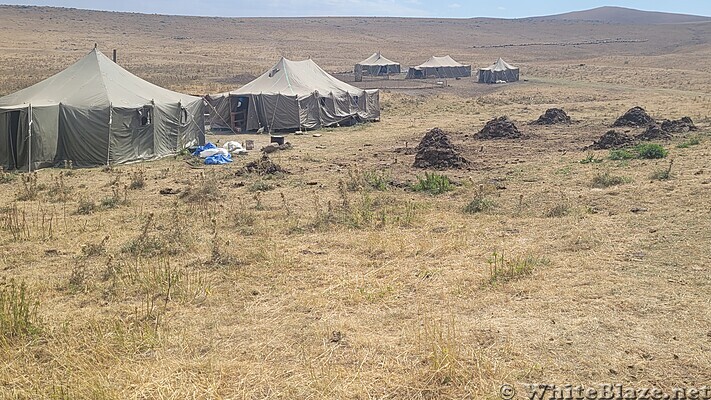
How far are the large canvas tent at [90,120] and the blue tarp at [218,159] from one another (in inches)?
66.9

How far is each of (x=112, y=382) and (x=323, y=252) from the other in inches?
151

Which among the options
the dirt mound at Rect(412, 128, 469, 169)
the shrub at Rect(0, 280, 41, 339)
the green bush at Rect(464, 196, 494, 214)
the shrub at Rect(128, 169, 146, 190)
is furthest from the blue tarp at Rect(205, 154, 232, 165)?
the shrub at Rect(0, 280, 41, 339)

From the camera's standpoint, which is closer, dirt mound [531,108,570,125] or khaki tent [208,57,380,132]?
khaki tent [208,57,380,132]

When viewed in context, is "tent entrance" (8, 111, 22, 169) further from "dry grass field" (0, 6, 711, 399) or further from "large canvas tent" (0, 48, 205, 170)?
"dry grass field" (0, 6, 711, 399)

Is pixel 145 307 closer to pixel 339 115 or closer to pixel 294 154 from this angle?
pixel 294 154

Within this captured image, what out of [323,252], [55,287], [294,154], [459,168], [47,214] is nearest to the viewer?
[55,287]

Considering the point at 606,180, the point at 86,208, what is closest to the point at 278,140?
the point at 86,208

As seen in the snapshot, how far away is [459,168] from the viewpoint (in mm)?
14352

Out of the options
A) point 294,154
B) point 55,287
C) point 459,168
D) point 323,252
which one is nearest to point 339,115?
point 294,154

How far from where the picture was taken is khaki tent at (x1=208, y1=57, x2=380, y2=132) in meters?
22.3

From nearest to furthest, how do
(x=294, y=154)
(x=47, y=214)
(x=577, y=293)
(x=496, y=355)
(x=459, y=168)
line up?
(x=496, y=355) < (x=577, y=293) < (x=47, y=214) < (x=459, y=168) < (x=294, y=154)

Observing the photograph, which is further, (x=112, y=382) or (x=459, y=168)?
(x=459, y=168)

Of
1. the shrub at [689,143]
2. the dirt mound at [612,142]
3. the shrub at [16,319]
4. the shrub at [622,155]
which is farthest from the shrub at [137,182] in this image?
the shrub at [689,143]

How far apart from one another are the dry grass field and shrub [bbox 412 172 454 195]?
5.4 inches
